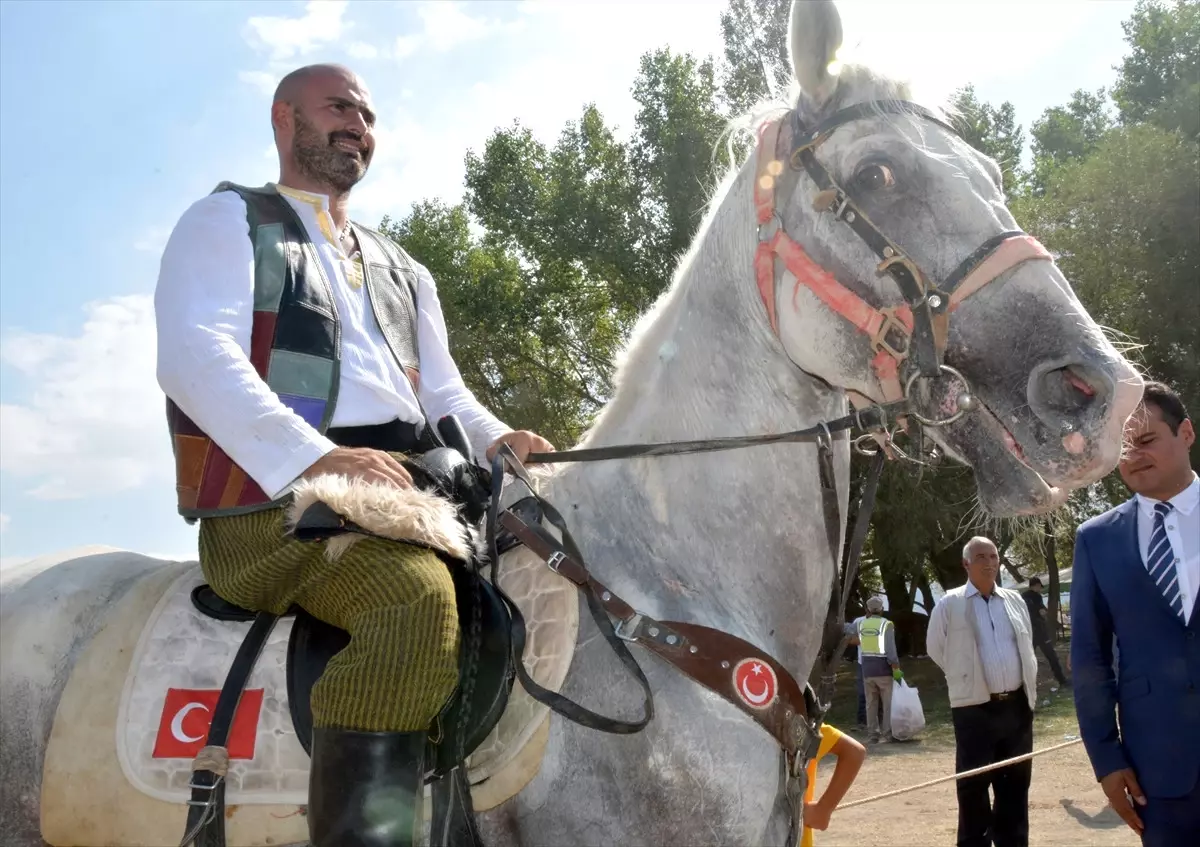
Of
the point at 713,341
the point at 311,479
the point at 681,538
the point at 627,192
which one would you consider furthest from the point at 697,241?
the point at 627,192

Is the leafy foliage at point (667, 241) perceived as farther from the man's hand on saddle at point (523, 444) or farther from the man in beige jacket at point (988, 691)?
the man's hand on saddle at point (523, 444)

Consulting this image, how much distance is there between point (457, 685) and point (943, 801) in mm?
10363

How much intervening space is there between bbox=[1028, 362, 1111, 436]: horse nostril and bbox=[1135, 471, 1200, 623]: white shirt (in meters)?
2.45

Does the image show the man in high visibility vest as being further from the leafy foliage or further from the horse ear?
the horse ear

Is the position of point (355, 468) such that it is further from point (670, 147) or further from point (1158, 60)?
point (1158, 60)

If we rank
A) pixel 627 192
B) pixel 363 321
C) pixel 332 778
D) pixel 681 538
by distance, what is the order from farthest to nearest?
pixel 627 192, pixel 363 321, pixel 681 538, pixel 332 778

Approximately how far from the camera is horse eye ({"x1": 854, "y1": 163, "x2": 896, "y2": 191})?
2.72 metres

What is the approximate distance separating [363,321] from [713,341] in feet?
3.77

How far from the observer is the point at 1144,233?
2280 cm

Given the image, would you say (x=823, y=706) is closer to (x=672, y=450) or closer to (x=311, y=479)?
(x=672, y=450)

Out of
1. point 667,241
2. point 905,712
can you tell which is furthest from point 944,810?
point 667,241

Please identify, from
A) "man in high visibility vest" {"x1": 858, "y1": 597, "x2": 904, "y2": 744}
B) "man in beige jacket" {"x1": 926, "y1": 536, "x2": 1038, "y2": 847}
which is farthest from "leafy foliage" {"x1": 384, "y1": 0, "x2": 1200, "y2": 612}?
"man in beige jacket" {"x1": 926, "y1": 536, "x2": 1038, "y2": 847}

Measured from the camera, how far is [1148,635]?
4266 mm

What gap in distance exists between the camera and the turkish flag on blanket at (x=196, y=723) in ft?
8.40
